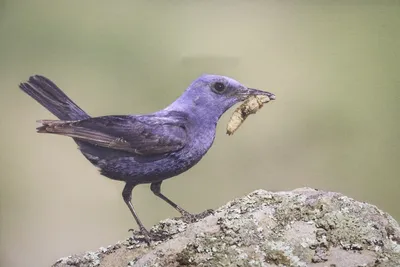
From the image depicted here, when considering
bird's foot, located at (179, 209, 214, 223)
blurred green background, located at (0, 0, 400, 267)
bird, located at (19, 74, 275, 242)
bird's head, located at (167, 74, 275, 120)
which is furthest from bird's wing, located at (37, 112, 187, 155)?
blurred green background, located at (0, 0, 400, 267)

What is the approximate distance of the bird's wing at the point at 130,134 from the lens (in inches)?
82.9

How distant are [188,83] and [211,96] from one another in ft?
1.11

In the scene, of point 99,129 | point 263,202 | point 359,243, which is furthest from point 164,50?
point 359,243

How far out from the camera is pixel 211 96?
2258mm

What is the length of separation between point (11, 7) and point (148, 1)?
69 centimetres

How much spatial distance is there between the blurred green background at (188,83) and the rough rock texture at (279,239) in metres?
0.55

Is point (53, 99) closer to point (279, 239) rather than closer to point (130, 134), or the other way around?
point (130, 134)

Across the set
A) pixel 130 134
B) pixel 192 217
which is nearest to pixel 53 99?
pixel 130 134

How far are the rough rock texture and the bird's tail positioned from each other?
1.94ft

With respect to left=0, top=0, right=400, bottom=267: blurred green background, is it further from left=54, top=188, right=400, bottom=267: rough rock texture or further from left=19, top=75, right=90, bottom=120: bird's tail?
left=54, top=188, right=400, bottom=267: rough rock texture

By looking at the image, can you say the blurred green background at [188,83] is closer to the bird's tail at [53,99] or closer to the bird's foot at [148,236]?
the bird's tail at [53,99]

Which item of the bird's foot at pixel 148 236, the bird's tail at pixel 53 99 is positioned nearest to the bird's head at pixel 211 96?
the bird's tail at pixel 53 99

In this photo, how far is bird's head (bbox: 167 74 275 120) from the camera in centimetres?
224

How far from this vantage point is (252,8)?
2.75m
